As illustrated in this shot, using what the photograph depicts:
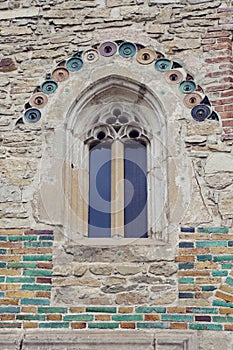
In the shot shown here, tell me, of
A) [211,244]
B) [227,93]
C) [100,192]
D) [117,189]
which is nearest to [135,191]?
[117,189]

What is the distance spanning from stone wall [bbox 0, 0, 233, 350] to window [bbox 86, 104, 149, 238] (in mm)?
311

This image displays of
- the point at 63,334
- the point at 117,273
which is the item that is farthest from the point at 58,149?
the point at 63,334

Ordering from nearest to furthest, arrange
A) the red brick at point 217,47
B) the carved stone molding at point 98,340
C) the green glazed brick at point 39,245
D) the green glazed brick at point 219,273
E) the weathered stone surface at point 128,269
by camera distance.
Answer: the carved stone molding at point 98,340
the green glazed brick at point 219,273
the weathered stone surface at point 128,269
the green glazed brick at point 39,245
the red brick at point 217,47

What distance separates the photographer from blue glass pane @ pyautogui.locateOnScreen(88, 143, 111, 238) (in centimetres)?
552

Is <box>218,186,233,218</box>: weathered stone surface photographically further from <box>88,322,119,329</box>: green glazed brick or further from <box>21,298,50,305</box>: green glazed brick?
<box>21,298,50,305</box>: green glazed brick

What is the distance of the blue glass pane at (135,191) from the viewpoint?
216 inches

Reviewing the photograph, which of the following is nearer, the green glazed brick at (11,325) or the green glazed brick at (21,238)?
the green glazed brick at (11,325)

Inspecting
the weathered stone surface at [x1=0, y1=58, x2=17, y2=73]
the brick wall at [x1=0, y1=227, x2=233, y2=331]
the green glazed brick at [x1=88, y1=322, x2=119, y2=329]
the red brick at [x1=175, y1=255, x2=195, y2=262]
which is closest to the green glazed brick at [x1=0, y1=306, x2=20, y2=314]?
the brick wall at [x1=0, y1=227, x2=233, y2=331]

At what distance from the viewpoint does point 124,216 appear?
5.53m

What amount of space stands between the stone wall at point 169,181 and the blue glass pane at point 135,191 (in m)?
0.29

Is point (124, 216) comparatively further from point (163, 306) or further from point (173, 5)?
point (173, 5)

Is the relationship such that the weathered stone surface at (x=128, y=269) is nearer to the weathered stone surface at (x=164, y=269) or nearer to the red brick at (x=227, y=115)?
the weathered stone surface at (x=164, y=269)

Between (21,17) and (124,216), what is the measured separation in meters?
2.28

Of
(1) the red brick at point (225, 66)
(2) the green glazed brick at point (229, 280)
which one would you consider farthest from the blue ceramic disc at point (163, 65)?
(2) the green glazed brick at point (229, 280)
